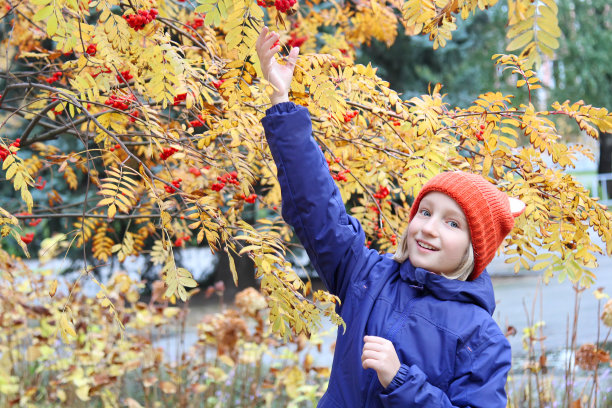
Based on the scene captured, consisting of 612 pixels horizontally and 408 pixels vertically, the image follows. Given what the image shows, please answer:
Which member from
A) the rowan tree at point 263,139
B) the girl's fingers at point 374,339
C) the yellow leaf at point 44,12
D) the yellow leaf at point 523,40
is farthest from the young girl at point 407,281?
the yellow leaf at point 44,12

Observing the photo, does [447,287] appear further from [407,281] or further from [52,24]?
[52,24]

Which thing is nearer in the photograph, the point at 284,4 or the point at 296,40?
the point at 284,4

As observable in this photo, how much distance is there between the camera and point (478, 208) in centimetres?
168

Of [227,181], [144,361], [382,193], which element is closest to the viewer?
[227,181]

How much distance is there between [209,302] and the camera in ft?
29.5

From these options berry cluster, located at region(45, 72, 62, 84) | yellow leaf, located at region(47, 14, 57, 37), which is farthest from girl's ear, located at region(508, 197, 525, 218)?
berry cluster, located at region(45, 72, 62, 84)

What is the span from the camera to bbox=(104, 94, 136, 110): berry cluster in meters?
2.16

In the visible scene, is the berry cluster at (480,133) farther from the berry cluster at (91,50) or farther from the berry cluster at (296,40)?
the berry cluster at (296,40)

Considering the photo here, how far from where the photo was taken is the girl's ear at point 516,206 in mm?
1905

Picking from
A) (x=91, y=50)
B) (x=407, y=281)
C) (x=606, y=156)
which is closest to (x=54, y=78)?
(x=91, y=50)

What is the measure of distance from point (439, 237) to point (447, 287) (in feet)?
0.41

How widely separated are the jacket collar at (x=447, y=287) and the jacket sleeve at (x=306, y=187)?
0.57 feet

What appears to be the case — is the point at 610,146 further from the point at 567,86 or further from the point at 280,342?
the point at 280,342

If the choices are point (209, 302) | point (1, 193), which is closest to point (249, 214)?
point (209, 302)
